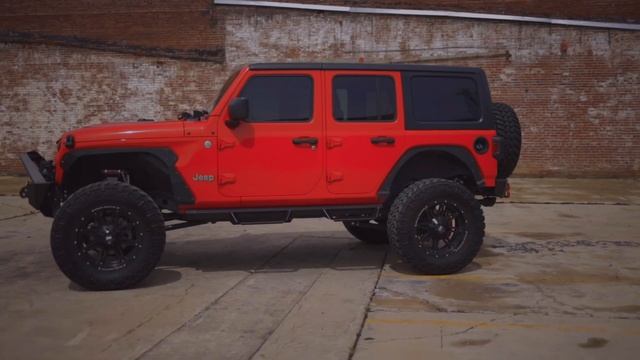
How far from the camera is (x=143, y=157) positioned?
593 centimetres

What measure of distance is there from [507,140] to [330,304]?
2.73m

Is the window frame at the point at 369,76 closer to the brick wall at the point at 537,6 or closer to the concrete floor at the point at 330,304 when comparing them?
the concrete floor at the point at 330,304

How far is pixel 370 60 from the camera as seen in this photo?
1750cm

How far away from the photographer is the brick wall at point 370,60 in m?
16.7

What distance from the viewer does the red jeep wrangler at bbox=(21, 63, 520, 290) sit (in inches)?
226

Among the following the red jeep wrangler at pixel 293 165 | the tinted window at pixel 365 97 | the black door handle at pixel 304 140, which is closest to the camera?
the red jeep wrangler at pixel 293 165

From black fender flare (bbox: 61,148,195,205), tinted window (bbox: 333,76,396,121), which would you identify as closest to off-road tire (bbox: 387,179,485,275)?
tinted window (bbox: 333,76,396,121)

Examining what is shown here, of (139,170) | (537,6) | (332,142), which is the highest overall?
(537,6)

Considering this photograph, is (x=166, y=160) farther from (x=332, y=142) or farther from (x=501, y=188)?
(x=501, y=188)

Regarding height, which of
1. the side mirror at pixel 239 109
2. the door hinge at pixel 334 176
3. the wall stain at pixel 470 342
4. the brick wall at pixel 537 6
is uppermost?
the brick wall at pixel 537 6

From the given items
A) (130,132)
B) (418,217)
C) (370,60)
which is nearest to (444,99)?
(418,217)

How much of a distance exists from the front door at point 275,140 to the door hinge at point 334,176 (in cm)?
9

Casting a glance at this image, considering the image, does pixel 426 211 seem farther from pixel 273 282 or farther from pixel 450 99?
pixel 273 282

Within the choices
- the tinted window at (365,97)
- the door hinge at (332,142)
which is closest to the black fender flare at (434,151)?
the tinted window at (365,97)
